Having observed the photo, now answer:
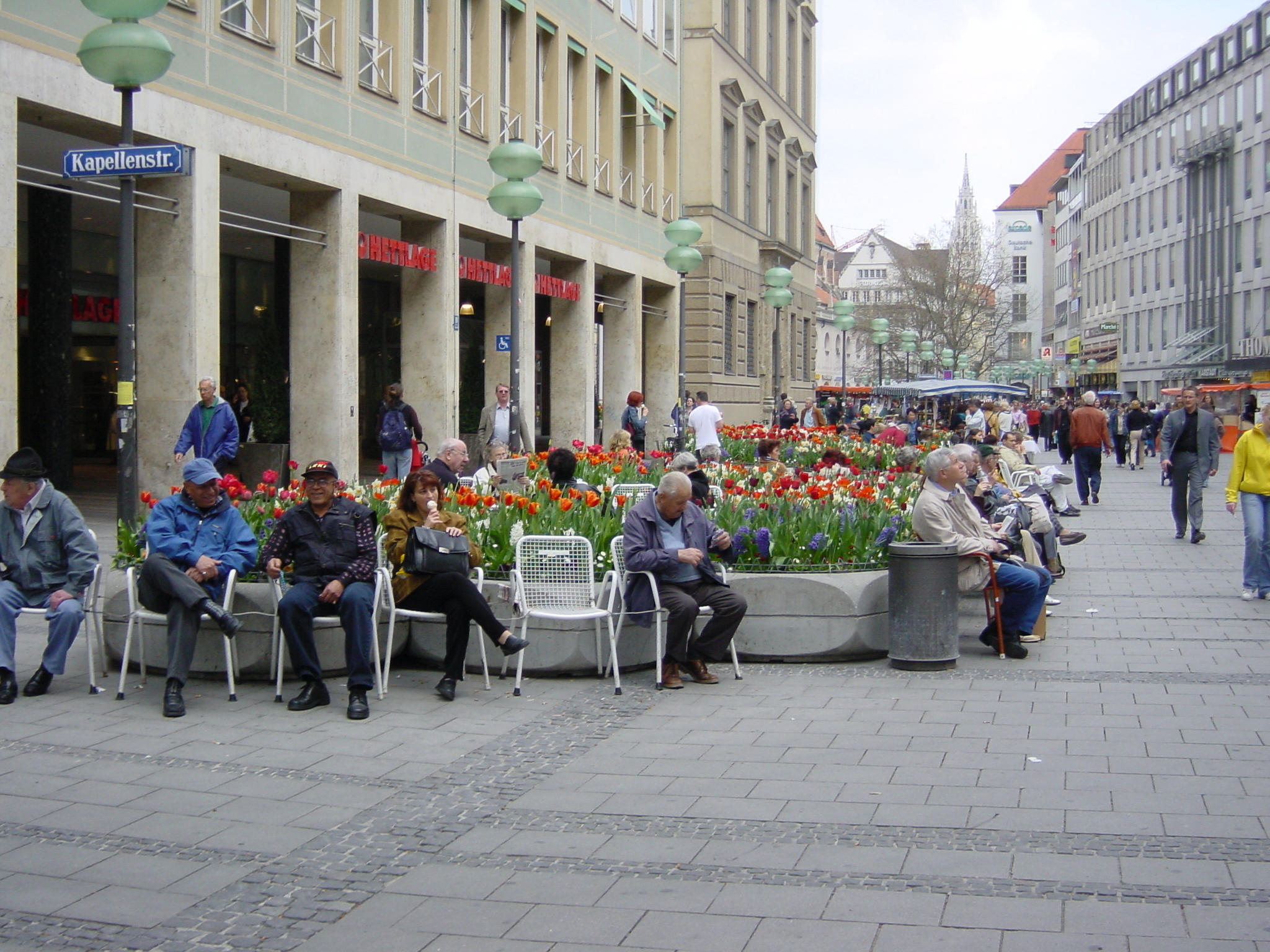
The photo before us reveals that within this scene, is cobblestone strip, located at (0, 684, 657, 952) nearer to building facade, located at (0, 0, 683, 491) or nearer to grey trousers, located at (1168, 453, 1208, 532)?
building facade, located at (0, 0, 683, 491)

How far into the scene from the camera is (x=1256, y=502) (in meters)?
12.4

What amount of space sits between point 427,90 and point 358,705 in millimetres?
16973

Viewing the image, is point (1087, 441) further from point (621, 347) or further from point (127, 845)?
point (127, 845)

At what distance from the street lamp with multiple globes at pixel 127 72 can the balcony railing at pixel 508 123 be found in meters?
15.4

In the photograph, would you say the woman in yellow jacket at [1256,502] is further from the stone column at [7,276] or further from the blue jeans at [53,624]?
the stone column at [7,276]

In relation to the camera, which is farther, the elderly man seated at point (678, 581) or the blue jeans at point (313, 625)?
the elderly man seated at point (678, 581)

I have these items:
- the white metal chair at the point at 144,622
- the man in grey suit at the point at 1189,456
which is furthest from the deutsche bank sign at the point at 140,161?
the man in grey suit at the point at 1189,456

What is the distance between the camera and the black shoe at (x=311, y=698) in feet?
25.7

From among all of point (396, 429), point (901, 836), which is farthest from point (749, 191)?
point (901, 836)

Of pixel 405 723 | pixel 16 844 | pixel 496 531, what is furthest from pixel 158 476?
pixel 16 844

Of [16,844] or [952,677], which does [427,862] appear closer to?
[16,844]

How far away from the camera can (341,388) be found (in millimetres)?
20328

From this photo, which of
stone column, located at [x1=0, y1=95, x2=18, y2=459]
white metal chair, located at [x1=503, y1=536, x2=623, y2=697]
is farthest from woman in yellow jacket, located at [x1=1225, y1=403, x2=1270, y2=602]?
stone column, located at [x1=0, y1=95, x2=18, y2=459]

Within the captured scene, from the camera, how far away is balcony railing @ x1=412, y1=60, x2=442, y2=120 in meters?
22.6
